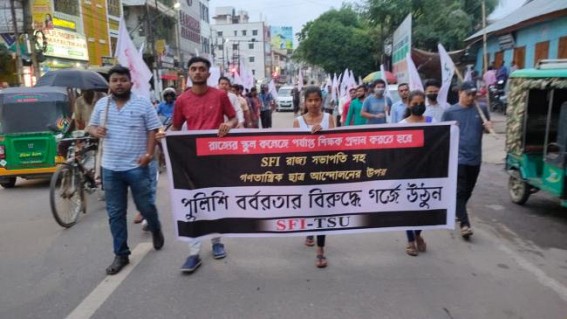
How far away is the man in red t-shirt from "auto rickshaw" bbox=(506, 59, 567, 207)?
3.75 metres

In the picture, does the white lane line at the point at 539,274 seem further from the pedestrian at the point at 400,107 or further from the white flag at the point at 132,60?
the white flag at the point at 132,60

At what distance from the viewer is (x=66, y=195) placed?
604 cm

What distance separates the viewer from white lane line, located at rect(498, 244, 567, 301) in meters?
3.83

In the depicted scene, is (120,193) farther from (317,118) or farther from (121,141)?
(317,118)

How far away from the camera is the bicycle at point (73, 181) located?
589 cm

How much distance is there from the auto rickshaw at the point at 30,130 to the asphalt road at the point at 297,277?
122 inches

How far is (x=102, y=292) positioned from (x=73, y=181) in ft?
9.00

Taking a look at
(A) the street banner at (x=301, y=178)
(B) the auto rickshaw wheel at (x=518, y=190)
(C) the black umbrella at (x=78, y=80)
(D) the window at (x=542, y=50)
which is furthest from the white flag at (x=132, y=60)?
(D) the window at (x=542, y=50)

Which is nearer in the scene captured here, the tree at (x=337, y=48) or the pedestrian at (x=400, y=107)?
the pedestrian at (x=400, y=107)

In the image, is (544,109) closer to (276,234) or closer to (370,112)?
(370,112)

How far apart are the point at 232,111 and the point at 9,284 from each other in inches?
96.7

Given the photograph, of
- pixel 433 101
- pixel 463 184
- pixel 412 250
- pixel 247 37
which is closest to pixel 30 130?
pixel 433 101

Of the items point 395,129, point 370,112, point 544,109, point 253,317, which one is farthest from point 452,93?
point 253,317

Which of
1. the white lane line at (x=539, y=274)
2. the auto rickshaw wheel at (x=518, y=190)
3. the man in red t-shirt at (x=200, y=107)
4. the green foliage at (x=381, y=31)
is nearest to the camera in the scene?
the white lane line at (x=539, y=274)
